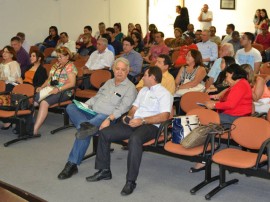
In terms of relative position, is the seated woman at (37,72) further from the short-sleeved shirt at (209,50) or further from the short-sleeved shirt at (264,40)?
the short-sleeved shirt at (264,40)

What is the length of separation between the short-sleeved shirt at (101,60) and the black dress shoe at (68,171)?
3.60 m

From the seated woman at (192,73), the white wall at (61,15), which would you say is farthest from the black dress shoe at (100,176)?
the white wall at (61,15)

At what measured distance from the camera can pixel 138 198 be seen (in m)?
4.44

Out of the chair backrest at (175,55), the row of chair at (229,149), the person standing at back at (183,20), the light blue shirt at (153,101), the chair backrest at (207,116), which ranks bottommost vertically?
the row of chair at (229,149)

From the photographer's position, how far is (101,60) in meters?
8.45

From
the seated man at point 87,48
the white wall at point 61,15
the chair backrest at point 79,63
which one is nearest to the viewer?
the chair backrest at point 79,63

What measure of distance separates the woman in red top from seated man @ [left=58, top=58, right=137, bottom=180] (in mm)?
977

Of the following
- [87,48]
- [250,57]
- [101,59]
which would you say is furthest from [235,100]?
[87,48]

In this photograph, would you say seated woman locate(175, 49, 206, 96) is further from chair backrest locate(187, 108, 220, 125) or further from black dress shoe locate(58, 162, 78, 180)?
black dress shoe locate(58, 162, 78, 180)

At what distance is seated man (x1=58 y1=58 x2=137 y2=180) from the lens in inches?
198

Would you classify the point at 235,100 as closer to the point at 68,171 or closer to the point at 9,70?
the point at 68,171

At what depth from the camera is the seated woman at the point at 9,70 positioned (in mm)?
7317

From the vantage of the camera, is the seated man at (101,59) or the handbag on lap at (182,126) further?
the seated man at (101,59)

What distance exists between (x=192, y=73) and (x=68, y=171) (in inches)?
102
